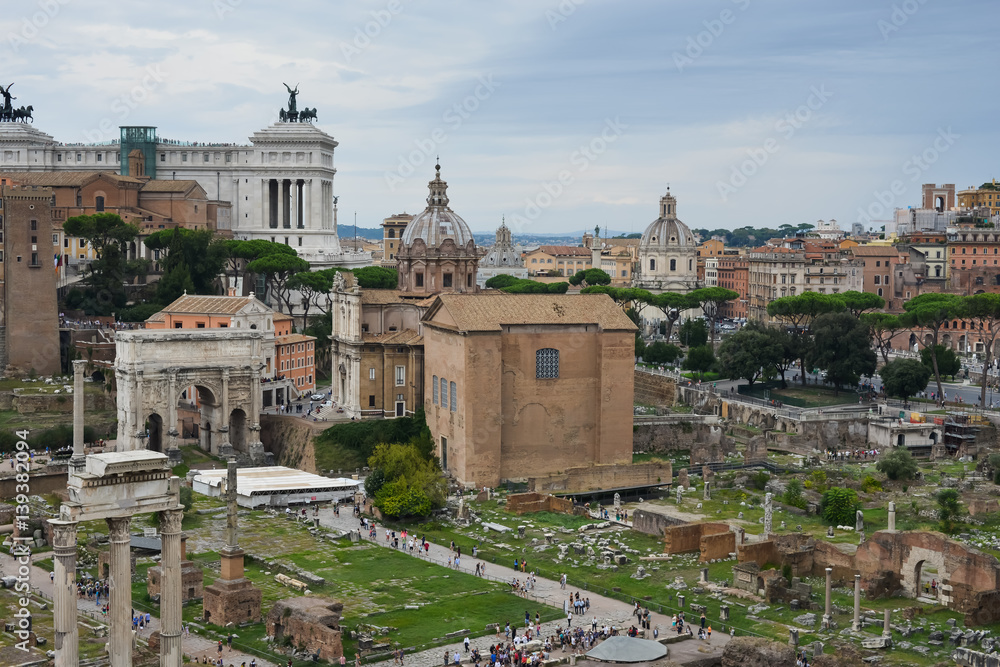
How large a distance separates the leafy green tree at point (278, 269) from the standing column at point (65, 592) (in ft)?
185

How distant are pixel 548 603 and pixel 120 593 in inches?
579

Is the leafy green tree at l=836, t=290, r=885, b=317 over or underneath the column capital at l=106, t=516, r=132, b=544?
over

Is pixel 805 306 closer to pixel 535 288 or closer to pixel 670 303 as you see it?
pixel 670 303

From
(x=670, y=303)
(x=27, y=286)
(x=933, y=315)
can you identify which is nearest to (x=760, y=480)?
(x=933, y=315)

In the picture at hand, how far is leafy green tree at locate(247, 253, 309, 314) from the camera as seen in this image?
8269 cm

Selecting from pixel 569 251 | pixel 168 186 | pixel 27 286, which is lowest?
pixel 27 286

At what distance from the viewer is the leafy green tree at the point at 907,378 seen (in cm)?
6594

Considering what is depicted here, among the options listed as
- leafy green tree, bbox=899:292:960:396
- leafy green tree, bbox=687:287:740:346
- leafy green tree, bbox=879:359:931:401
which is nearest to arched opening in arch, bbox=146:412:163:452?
leafy green tree, bbox=879:359:931:401

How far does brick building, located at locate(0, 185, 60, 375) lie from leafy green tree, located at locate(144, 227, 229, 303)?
7.35 meters

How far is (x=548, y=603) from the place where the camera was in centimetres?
3803

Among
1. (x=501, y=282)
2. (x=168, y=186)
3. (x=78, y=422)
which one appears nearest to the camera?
(x=78, y=422)

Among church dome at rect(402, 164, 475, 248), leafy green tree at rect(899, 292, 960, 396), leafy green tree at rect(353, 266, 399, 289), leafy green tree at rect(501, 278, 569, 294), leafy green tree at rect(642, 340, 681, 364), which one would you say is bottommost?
leafy green tree at rect(642, 340, 681, 364)

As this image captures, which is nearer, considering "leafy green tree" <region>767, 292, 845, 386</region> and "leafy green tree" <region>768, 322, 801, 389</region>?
"leafy green tree" <region>768, 322, 801, 389</region>

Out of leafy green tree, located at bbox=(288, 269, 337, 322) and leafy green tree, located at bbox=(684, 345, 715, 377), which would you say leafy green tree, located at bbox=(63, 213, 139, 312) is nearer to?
leafy green tree, located at bbox=(288, 269, 337, 322)
